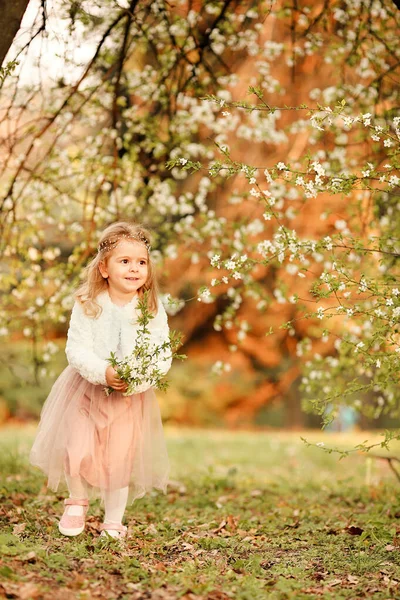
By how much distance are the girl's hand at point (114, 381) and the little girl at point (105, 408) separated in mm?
74

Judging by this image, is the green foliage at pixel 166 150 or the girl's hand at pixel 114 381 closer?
the girl's hand at pixel 114 381

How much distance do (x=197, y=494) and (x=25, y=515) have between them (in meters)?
1.77

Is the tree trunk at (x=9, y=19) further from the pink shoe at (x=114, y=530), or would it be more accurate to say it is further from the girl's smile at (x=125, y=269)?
the pink shoe at (x=114, y=530)

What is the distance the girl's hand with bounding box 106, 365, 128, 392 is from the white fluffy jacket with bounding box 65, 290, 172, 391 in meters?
0.10

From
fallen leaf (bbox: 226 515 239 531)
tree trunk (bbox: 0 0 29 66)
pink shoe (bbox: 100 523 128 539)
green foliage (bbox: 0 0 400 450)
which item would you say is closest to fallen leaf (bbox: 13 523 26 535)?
pink shoe (bbox: 100 523 128 539)

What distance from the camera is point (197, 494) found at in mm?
5605

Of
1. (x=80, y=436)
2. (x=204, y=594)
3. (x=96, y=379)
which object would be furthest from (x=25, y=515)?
(x=204, y=594)

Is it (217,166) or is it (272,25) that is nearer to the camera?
(217,166)

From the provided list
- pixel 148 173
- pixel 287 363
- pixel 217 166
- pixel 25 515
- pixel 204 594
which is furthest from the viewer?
pixel 287 363

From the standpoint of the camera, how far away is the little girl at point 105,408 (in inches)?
149

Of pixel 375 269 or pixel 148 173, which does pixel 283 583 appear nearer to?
pixel 375 269

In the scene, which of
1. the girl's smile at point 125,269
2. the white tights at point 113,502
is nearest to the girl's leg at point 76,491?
the white tights at point 113,502

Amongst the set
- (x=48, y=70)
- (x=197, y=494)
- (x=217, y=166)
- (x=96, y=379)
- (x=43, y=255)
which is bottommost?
(x=197, y=494)

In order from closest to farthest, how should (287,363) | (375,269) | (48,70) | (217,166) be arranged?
1. (217,166)
2. (48,70)
3. (375,269)
4. (287,363)
